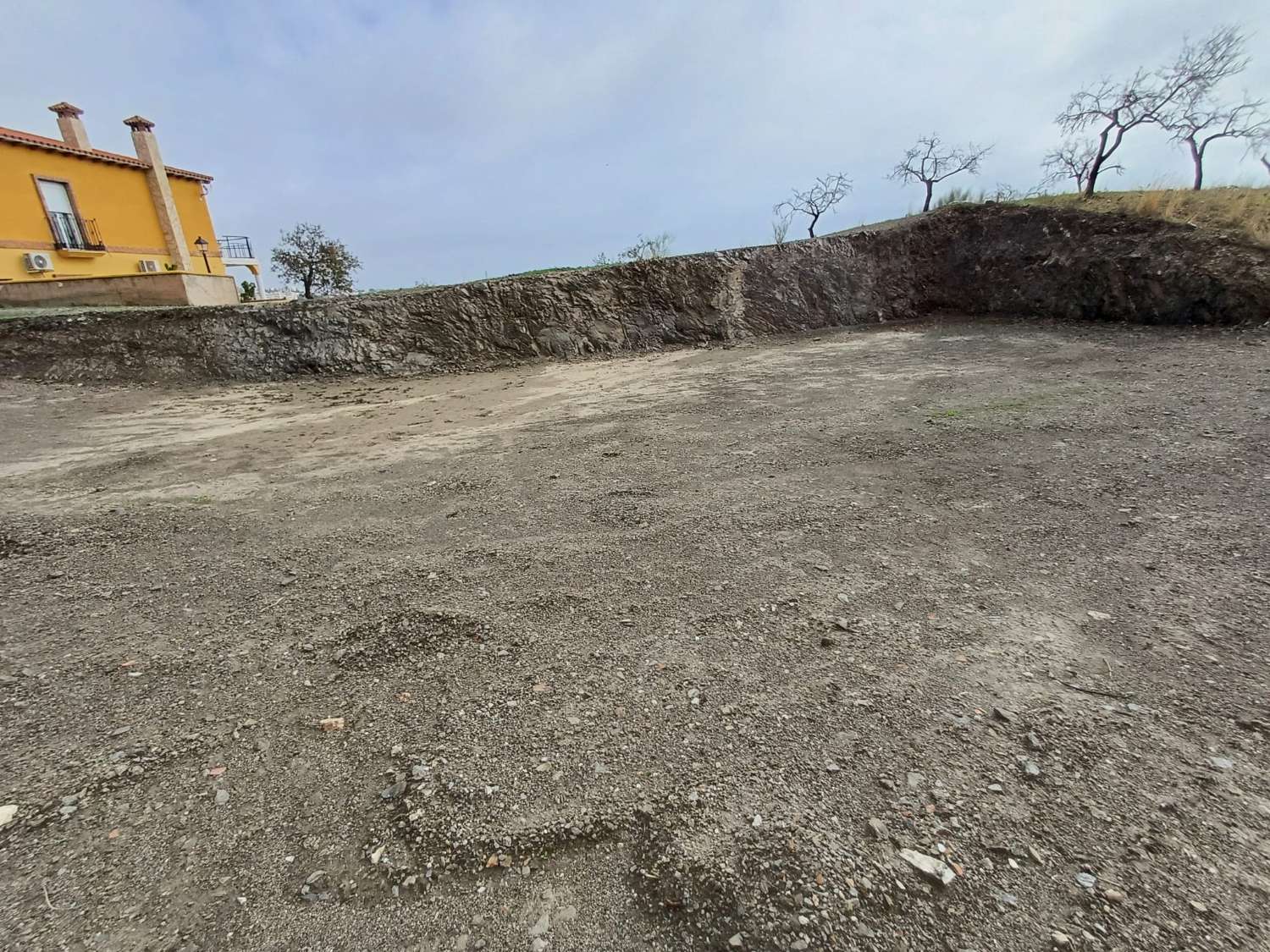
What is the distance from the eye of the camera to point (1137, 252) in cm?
828

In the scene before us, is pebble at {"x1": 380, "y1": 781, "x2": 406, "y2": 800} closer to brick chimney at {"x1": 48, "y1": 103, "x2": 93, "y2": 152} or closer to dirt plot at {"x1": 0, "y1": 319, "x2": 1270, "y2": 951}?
dirt plot at {"x1": 0, "y1": 319, "x2": 1270, "y2": 951}

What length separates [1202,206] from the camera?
337 inches

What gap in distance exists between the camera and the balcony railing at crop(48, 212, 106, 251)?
17253 mm

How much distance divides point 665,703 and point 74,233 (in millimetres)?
25775

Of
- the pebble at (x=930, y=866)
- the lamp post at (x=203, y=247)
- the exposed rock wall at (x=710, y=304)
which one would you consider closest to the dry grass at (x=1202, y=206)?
the exposed rock wall at (x=710, y=304)

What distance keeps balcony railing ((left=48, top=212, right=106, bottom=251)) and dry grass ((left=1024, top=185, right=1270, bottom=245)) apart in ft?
89.1

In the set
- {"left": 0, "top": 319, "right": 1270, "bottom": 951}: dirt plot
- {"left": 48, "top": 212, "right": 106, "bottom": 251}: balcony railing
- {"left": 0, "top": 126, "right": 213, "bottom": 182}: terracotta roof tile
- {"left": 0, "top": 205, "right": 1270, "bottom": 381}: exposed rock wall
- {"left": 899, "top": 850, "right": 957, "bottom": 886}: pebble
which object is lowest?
{"left": 899, "top": 850, "right": 957, "bottom": 886}: pebble

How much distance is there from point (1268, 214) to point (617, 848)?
11817mm

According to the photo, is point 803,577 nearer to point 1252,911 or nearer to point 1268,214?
point 1252,911

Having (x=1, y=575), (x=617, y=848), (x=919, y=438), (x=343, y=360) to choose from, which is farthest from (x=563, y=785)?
(x=343, y=360)

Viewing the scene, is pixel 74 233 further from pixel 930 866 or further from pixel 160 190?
pixel 930 866

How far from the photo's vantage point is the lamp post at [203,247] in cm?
2244

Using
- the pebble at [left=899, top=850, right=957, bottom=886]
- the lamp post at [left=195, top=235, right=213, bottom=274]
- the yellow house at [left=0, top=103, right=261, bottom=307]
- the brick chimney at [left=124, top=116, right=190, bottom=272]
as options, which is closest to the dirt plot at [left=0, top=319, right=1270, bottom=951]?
the pebble at [left=899, top=850, right=957, bottom=886]

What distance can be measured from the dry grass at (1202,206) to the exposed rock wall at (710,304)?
31 cm
